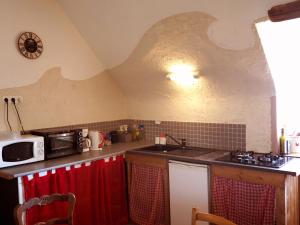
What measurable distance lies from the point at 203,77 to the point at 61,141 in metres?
1.54

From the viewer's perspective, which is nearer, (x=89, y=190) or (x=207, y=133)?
(x=89, y=190)

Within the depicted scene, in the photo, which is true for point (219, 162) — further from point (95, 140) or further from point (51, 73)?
point (51, 73)

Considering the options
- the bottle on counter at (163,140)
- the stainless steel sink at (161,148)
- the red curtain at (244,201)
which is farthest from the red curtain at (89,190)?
the red curtain at (244,201)

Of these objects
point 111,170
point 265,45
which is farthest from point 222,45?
point 111,170

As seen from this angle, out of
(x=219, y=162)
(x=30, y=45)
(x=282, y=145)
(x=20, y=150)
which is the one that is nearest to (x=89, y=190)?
(x=20, y=150)

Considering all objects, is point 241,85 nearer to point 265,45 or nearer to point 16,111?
point 265,45

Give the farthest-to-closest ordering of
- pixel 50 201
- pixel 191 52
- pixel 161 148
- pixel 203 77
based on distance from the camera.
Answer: pixel 161 148 → pixel 203 77 → pixel 191 52 → pixel 50 201

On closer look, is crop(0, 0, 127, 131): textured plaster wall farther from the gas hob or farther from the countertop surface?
the gas hob

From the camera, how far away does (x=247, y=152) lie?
289cm

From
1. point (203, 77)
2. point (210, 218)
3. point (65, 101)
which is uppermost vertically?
point (203, 77)

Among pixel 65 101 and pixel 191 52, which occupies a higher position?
pixel 191 52

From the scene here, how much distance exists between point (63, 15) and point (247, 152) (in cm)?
238

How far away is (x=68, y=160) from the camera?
111 inches

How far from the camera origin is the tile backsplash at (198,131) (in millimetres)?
3066
